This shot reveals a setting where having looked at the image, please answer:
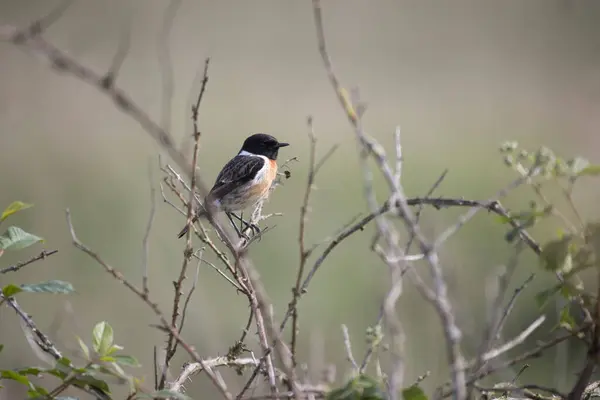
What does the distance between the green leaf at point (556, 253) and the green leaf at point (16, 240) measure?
1.00m

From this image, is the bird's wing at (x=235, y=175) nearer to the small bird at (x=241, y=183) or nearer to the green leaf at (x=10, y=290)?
the small bird at (x=241, y=183)

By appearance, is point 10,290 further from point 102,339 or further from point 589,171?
point 589,171

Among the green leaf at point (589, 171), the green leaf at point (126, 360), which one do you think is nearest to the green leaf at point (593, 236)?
the green leaf at point (589, 171)

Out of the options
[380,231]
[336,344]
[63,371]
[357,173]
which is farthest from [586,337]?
[357,173]

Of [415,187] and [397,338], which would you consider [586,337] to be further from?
[415,187]

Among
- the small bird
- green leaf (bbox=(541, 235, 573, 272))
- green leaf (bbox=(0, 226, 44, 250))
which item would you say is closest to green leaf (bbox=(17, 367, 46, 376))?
green leaf (bbox=(0, 226, 44, 250))

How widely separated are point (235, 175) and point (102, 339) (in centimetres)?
378

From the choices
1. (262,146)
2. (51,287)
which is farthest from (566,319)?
(262,146)

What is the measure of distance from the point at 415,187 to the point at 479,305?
7.54ft

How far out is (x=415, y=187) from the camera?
409 inches

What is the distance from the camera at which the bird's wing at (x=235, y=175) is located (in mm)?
5344

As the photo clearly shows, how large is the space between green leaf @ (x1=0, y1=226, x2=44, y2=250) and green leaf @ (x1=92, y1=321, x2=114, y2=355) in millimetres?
222

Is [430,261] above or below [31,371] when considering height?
above

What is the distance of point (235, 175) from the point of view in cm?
536
